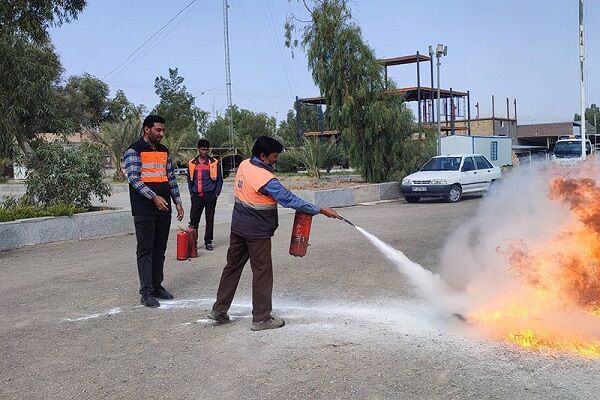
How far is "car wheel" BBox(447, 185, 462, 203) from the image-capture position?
17.8 meters

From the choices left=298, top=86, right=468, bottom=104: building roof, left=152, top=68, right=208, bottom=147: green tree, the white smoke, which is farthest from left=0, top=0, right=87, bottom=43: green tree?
left=152, top=68, right=208, bottom=147: green tree

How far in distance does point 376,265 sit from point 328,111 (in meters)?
13.6

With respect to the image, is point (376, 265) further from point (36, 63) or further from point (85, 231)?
point (36, 63)

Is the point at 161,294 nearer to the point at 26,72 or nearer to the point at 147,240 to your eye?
the point at 147,240

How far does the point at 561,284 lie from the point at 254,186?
2699 mm

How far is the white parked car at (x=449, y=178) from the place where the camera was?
17.7 m

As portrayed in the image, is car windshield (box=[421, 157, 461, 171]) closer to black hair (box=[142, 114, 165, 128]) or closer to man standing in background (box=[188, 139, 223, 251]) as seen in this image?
man standing in background (box=[188, 139, 223, 251])

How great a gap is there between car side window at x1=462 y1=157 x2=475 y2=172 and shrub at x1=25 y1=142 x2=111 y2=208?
39.5ft

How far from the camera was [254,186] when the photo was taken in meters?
4.96

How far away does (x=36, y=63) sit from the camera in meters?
11.6

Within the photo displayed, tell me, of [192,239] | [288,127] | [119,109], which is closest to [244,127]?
[288,127]

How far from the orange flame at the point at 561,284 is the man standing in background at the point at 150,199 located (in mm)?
3377

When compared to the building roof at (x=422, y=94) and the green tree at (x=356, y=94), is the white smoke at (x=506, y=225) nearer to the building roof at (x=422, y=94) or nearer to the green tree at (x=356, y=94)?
the green tree at (x=356, y=94)

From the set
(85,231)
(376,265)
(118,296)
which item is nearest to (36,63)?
(85,231)
